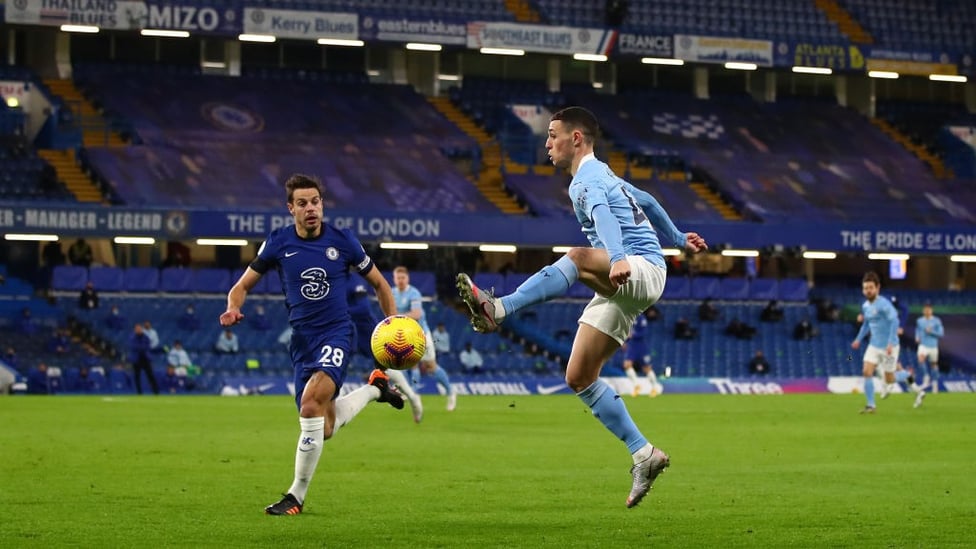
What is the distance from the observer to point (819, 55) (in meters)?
58.7

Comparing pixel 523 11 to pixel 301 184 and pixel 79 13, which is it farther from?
pixel 301 184

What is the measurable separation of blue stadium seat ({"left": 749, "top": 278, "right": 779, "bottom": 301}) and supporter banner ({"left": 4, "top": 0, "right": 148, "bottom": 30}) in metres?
21.4

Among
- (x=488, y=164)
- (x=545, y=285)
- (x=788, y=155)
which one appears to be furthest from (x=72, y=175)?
(x=545, y=285)

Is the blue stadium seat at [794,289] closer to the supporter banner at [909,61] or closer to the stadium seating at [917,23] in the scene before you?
the supporter banner at [909,61]

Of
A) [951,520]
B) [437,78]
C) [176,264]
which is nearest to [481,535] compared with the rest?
[951,520]

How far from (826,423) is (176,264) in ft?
85.1

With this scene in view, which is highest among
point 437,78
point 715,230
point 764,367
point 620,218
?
point 620,218

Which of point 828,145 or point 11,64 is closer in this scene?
point 11,64

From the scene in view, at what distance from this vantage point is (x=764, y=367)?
156ft

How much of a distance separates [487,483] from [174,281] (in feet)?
105

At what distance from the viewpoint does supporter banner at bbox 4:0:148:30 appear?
48844 mm

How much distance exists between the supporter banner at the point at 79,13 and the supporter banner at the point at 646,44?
659 inches

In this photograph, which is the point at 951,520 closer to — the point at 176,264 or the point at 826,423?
the point at 826,423

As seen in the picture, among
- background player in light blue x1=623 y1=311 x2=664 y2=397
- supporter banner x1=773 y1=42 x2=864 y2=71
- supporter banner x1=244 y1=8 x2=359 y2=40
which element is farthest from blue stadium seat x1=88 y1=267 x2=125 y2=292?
supporter banner x1=773 y1=42 x2=864 y2=71
